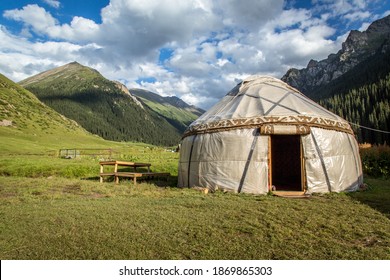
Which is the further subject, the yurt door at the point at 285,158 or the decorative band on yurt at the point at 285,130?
the yurt door at the point at 285,158

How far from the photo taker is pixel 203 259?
11.2ft

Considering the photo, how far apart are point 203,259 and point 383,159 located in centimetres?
1414

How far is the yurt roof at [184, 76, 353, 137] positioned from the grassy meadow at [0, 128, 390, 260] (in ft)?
7.26

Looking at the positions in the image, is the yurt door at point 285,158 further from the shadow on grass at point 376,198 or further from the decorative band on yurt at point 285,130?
the decorative band on yurt at point 285,130

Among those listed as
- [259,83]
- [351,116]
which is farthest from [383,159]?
[351,116]

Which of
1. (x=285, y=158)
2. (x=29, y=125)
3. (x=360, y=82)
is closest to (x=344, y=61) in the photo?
(x=360, y=82)

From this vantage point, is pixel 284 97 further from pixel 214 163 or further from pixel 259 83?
pixel 214 163

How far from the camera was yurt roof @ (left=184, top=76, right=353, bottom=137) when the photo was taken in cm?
851

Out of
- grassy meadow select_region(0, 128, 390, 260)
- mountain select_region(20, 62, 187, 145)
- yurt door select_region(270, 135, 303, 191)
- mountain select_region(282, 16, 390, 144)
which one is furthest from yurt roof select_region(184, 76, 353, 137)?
mountain select_region(20, 62, 187, 145)

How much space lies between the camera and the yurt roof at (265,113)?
27.9 ft

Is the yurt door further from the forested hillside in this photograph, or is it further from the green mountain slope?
the forested hillside

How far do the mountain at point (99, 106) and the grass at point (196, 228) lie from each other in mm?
113714

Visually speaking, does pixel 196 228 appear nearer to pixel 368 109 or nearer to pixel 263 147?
pixel 263 147

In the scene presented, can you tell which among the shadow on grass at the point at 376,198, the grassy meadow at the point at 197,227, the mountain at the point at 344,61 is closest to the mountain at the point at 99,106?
the mountain at the point at 344,61
